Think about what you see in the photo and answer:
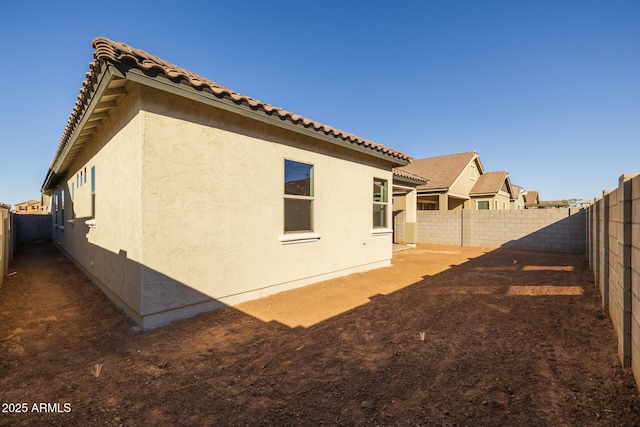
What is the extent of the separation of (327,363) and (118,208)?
14.6 ft

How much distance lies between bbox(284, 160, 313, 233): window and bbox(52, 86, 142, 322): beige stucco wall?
A: 9.30 feet

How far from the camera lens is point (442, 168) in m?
22.6

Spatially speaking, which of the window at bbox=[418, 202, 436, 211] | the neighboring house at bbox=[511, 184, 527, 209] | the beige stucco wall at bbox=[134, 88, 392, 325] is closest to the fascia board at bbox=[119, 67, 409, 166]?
the beige stucco wall at bbox=[134, 88, 392, 325]

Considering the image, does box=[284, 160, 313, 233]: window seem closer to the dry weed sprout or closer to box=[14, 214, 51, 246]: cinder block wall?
the dry weed sprout

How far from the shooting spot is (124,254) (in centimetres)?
472

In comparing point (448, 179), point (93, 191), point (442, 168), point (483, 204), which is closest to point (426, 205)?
point (448, 179)

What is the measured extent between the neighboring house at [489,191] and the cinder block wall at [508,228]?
339 inches

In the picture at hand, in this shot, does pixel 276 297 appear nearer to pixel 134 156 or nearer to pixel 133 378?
pixel 133 378

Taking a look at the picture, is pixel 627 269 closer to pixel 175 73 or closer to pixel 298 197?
pixel 298 197

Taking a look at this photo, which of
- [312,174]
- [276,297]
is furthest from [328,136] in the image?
[276,297]

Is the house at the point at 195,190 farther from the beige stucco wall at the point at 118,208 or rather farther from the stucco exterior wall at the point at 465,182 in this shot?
the stucco exterior wall at the point at 465,182

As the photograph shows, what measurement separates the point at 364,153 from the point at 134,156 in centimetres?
588

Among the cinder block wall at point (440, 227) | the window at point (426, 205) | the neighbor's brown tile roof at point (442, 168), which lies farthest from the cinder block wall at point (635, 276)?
the window at point (426, 205)

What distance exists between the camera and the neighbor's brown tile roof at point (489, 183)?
22.7 metres
